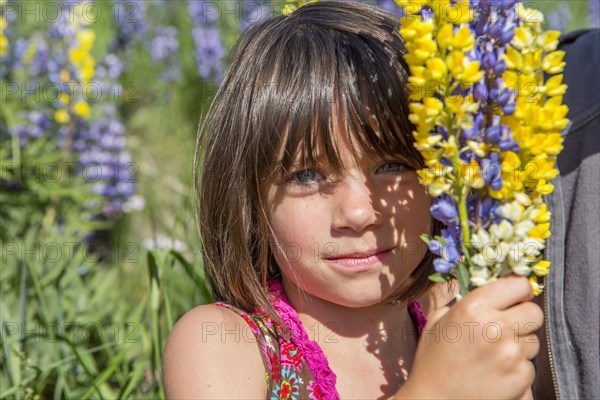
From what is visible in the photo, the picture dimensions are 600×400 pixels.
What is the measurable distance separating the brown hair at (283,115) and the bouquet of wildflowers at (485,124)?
20 centimetres

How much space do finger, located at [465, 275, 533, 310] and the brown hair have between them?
0.29 m

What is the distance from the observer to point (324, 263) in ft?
4.22

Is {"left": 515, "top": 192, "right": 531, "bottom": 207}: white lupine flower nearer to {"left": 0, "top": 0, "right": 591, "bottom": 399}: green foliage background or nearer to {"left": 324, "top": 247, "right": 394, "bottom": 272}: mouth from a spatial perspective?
{"left": 324, "top": 247, "right": 394, "bottom": 272}: mouth

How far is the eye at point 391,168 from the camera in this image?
1.29 metres

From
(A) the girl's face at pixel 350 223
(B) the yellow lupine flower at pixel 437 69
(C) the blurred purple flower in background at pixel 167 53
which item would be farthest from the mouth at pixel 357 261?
(C) the blurred purple flower in background at pixel 167 53

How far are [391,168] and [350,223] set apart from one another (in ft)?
0.41

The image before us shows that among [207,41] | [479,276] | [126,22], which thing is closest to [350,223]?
[479,276]

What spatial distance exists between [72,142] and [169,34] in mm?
1814

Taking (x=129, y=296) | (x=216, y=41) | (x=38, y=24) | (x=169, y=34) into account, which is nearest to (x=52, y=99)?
(x=129, y=296)

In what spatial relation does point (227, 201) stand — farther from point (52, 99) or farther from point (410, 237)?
point (52, 99)

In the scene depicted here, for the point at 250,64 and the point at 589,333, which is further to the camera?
the point at 589,333

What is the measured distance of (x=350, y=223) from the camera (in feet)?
4.06

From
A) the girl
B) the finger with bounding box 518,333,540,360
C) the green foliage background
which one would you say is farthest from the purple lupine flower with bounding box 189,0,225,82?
the finger with bounding box 518,333,540,360

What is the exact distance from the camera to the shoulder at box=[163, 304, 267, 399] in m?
1.23
